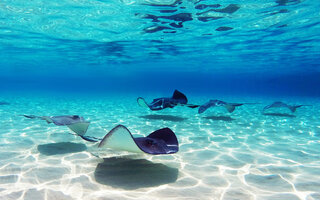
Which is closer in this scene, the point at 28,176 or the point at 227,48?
the point at 28,176

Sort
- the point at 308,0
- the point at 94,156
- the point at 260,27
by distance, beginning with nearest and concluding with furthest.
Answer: the point at 94,156 → the point at 308,0 → the point at 260,27

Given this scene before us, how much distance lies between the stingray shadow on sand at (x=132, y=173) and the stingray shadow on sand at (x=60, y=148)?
136 cm

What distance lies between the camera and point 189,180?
4.09 m

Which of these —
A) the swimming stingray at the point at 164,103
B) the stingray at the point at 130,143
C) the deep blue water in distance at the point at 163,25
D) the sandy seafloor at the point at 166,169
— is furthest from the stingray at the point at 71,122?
the deep blue water in distance at the point at 163,25

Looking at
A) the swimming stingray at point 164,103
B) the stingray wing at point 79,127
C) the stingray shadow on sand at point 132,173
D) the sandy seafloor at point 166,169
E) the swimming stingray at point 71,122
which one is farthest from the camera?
the swimming stingray at point 164,103

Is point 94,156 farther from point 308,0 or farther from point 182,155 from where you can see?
point 308,0

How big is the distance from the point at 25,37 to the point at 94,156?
67.5 ft

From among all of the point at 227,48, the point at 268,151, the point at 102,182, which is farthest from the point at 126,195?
the point at 227,48

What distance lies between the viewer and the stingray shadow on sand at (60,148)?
561cm

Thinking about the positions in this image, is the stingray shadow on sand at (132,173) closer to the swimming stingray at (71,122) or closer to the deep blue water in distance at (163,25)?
the swimming stingray at (71,122)

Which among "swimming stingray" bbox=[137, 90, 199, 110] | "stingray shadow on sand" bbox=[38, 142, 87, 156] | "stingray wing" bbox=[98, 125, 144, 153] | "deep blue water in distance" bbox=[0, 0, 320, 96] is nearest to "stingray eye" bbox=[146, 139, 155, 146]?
"stingray wing" bbox=[98, 125, 144, 153]

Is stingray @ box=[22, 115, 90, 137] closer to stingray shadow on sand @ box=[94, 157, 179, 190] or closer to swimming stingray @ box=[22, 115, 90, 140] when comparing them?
swimming stingray @ box=[22, 115, 90, 140]

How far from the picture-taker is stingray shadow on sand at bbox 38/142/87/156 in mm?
5610

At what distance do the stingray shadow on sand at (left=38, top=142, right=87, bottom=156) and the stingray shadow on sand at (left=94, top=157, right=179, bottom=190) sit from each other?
4.46ft
